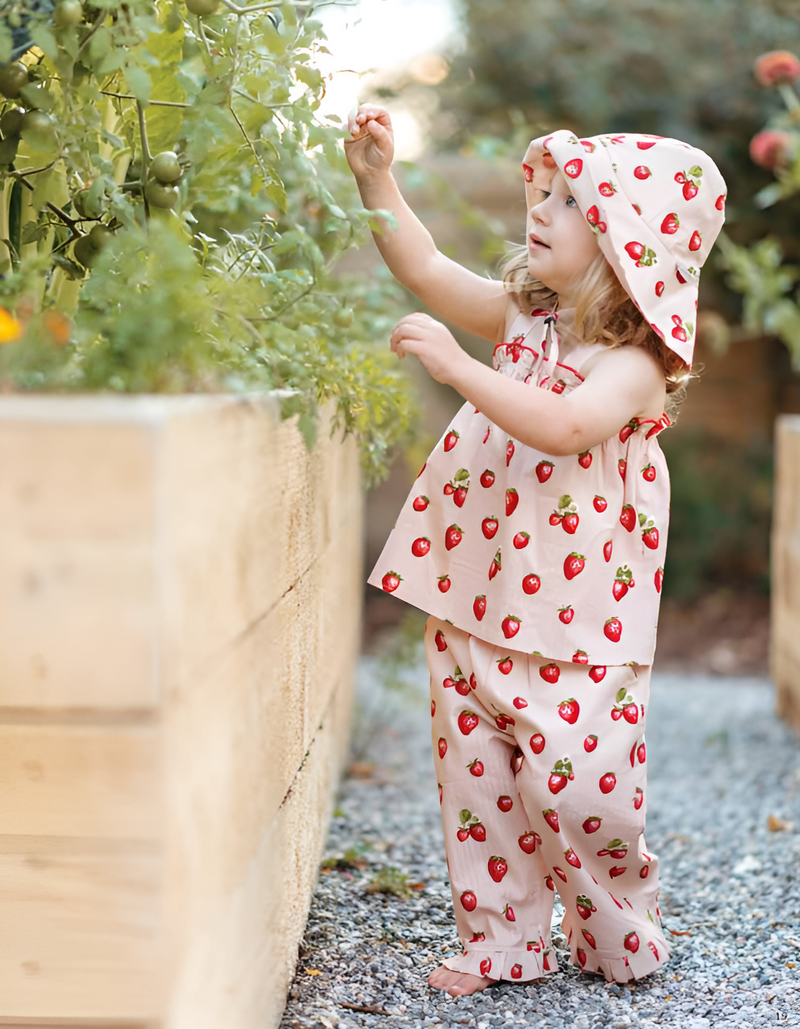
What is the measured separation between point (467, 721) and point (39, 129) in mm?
967

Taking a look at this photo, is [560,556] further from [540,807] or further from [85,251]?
[85,251]

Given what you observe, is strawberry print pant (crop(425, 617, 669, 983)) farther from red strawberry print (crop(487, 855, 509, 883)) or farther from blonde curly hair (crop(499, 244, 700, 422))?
blonde curly hair (crop(499, 244, 700, 422))

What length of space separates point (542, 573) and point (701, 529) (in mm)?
4333

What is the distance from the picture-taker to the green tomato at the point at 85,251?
4.59 feet

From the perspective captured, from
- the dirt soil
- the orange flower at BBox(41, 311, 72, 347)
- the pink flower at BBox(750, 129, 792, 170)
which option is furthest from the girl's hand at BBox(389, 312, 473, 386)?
the dirt soil

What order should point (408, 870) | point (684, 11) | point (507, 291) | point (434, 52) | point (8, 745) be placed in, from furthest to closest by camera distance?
point (434, 52) → point (684, 11) → point (408, 870) → point (507, 291) → point (8, 745)

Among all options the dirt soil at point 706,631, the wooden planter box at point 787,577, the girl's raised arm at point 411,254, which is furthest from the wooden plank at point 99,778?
the dirt soil at point 706,631

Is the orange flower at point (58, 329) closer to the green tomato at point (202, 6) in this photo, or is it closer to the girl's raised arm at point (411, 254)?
the green tomato at point (202, 6)

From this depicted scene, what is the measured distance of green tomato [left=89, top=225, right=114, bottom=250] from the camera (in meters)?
1.37

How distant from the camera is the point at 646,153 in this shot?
1480mm

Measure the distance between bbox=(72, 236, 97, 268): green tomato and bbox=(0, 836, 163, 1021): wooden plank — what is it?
0.71 meters

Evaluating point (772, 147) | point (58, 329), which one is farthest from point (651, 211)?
point (772, 147)

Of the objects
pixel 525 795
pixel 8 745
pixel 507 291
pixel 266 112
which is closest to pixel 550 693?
pixel 525 795

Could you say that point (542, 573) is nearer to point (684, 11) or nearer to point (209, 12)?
point (209, 12)
